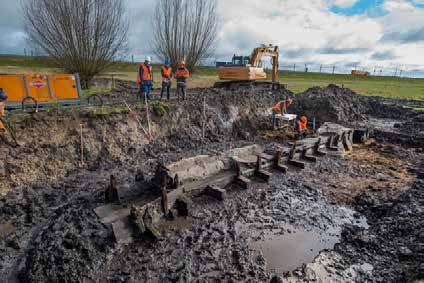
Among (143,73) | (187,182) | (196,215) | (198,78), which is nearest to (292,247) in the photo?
(196,215)

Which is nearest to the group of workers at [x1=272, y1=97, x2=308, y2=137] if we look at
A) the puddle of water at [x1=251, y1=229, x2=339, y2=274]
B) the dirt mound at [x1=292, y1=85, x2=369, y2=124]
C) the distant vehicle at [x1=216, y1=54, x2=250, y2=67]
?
the dirt mound at [x1=292, y1=85, x2=369, y2=124]

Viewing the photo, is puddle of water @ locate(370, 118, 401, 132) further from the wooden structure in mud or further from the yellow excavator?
the wooden structure in mud

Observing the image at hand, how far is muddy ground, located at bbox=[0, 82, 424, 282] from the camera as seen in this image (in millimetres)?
4395

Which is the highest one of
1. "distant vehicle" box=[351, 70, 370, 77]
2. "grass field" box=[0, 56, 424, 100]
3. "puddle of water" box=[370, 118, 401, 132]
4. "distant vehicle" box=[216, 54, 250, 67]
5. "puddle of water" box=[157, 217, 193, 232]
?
"distant vehicle" box=[351, 70, 370, 77]

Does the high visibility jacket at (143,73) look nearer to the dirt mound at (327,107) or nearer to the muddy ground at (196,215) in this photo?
the muddy ground at (196,215)

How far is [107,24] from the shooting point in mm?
13828

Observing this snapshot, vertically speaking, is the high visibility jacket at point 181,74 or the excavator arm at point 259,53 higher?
the excavator arm at point 259,53

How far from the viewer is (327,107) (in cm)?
1535

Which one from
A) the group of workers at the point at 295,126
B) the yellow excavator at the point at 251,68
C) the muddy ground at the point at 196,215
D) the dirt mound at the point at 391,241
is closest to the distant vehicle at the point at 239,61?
the yellow excavator at the point at 251,68

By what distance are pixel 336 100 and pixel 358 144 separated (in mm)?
4810

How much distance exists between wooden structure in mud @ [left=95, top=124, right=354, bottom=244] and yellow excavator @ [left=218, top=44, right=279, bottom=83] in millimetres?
6976

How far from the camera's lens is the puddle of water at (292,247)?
473 cm

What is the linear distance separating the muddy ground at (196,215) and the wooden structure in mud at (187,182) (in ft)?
0.74

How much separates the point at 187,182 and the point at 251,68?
427 inches
